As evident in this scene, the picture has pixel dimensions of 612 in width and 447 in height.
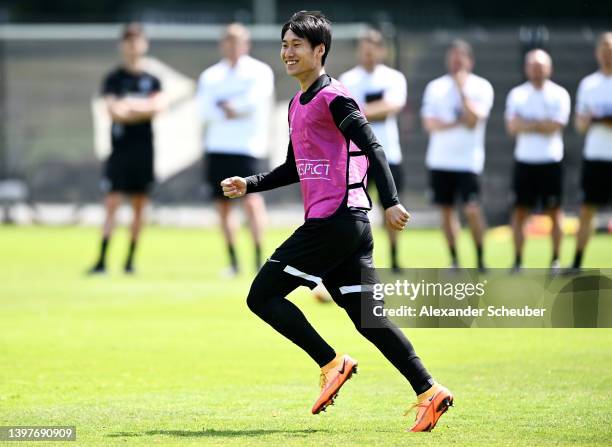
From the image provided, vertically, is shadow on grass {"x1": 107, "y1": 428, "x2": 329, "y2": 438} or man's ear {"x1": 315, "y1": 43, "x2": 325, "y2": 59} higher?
man's ear {"x1": 315, "y1": 43, "x2": 325, "y2": 59}

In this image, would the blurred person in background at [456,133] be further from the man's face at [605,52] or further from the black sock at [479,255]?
the man's face at [605,52]

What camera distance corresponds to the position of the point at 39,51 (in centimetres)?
2264

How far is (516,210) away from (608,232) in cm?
589

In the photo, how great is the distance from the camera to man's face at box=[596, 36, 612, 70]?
13.8 m

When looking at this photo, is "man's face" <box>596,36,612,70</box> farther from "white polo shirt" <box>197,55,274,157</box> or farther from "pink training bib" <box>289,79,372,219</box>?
"pink training bib" <box>289,79,372,219</box>

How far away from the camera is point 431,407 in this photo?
6348mm

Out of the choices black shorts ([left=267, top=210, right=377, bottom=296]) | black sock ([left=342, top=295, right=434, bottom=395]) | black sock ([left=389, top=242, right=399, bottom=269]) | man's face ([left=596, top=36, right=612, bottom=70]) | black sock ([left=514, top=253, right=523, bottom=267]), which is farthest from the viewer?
black sock ([left=514, top=253, right=523, bottom=267])

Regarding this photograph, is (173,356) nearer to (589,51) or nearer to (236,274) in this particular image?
(236,274)

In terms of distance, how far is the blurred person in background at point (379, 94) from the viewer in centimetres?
1428

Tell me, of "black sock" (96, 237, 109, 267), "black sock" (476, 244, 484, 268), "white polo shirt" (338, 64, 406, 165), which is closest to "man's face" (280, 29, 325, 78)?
"white polo shirt" (338, 64, 406, 165)

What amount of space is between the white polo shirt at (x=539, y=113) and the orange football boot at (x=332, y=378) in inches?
343

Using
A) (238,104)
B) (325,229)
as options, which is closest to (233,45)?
(238,104)

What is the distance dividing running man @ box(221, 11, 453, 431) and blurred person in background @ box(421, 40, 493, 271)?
26.5ft

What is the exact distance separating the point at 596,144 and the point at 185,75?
995 centimetres
